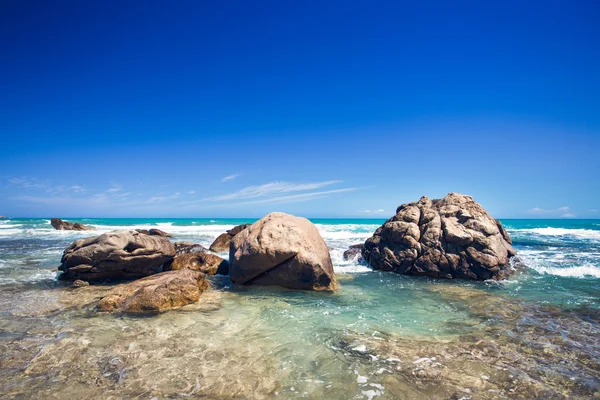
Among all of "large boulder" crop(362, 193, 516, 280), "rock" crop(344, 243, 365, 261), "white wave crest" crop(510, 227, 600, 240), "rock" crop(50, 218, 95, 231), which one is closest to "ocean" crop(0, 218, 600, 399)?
"large boulder" crop(362, 193, 516, 280)

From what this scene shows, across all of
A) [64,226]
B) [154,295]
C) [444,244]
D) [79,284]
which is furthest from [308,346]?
[64,226]

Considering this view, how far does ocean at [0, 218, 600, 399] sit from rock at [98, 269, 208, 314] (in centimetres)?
38

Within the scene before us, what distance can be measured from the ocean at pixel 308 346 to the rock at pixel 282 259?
1.88 ft

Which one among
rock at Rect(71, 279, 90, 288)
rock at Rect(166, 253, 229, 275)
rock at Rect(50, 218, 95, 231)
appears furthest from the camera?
rock at Rect(50, 218, 95, 231)

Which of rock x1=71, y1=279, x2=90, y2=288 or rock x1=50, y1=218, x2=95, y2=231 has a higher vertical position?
rock x1=50, y1=218, x2=95, y2=231

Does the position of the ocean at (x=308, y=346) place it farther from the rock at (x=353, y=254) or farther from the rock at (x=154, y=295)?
the rock at (x=353, y=254)

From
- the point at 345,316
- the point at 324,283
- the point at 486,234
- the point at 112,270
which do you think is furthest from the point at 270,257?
the point at 486,234

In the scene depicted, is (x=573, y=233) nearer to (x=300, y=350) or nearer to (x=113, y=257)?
(x=300, y=350)

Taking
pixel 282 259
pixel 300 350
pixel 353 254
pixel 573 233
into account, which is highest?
pixel 282 259

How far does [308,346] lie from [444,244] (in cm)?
868

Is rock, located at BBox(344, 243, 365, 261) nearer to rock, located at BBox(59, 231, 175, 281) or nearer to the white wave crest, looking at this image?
rock, located at BBox(59, 231, 175, 281)

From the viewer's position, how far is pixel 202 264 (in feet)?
40.5

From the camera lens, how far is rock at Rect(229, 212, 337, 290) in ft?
31.8

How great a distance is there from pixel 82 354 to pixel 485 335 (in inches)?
275
